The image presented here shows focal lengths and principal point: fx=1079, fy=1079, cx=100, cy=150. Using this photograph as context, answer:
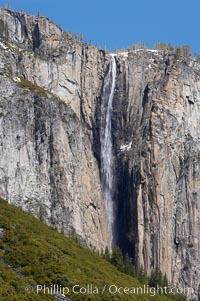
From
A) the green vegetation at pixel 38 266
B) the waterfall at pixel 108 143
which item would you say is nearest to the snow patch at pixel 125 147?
the waterfall at pixel 108 143

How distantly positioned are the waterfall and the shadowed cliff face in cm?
70

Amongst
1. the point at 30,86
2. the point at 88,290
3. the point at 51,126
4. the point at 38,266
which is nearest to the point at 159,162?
the point at 51,126

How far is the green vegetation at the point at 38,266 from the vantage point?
7775 centimetres

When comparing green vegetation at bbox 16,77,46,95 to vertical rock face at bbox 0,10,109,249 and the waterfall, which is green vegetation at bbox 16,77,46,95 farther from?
the waterfall

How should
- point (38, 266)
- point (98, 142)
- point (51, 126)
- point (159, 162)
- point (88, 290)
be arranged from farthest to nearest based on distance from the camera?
point (98, 142)
point (159, 162)
point (51, 126)
point (88, 290)
point (38, 266)

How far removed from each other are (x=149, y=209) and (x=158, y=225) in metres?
2.73

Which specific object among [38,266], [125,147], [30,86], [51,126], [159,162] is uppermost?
[30,86]

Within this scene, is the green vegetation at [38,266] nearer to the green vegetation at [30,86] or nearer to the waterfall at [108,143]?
the green vegetation at [30,86]

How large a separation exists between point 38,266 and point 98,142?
80.4m

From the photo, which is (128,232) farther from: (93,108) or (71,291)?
(71,291)

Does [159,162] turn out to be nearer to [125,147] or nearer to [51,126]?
[125,147]

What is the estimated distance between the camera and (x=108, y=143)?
164m

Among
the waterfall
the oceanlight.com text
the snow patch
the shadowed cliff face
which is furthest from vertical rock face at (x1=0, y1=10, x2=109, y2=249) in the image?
the oceanlight.com text

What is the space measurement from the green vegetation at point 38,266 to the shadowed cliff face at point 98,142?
3750cm
